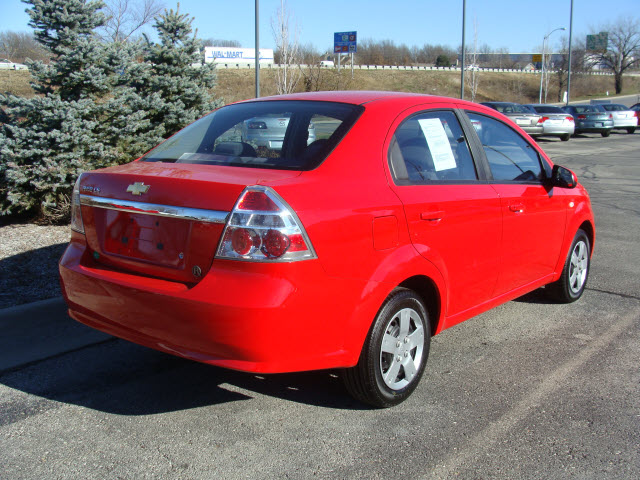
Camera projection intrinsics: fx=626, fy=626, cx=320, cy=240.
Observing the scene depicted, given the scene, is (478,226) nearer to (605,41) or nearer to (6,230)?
(6,230)

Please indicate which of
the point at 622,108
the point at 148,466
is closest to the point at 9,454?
the point at 148,466

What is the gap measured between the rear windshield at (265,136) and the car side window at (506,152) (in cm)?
121

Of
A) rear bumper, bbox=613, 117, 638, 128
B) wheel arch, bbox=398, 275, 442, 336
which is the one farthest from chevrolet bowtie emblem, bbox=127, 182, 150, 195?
rear bumper, bbox=613, 117, 638, 128

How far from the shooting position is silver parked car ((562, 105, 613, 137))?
31484mm

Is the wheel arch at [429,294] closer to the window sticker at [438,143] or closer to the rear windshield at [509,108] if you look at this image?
the window sticker at [438,143]

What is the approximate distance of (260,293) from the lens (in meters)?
2.83

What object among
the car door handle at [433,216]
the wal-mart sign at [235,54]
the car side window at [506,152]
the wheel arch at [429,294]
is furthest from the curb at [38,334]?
the wal-mart sign at [235,54]

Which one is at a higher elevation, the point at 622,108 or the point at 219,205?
the point at 622,108

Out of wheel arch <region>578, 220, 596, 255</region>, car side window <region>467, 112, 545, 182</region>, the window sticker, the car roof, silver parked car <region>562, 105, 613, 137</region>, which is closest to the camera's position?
the car roof

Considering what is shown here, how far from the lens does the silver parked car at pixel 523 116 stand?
2685 centimetres

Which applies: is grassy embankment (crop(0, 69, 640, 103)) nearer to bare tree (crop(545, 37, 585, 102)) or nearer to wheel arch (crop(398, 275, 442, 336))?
bare tree (crop(545, 37, 585, 102))

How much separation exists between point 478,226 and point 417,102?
2.87 feet

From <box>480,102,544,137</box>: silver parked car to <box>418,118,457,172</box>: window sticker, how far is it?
24013mm

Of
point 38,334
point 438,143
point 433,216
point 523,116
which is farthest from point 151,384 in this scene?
point 523,116
